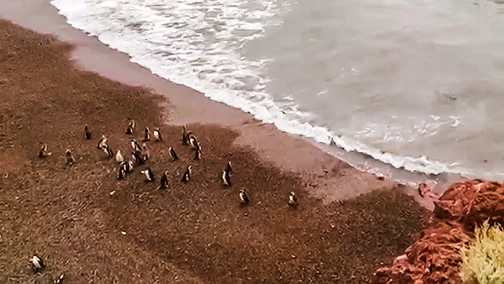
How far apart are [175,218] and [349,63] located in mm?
2591

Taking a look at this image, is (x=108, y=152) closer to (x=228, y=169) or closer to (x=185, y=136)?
(x=185, y=136)

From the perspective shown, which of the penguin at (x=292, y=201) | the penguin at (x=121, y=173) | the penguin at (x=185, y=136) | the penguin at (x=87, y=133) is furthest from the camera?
the penguin at (x=87, y=133)

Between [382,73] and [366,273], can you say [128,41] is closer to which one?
[382,73]

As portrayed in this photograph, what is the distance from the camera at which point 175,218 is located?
142 inches

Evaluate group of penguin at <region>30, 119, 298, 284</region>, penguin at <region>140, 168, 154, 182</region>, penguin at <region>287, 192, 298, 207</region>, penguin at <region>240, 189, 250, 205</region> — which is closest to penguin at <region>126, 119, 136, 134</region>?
group of penguin at <region>30, 119, 298, 284</region>

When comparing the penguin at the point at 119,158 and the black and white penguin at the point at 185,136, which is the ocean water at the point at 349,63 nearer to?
the black and white penguin at the point at 185,136

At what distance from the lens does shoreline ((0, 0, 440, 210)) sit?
3.86 meters

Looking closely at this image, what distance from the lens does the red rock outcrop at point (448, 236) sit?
2.12 m

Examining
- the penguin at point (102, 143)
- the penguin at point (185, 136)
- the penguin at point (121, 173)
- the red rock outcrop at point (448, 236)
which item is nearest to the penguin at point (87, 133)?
the penguin at point (102, 143)

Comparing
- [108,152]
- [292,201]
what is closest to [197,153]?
[108,152]

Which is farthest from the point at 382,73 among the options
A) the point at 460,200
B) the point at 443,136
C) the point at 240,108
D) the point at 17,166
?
the point at 17,166

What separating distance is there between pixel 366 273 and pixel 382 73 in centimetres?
255

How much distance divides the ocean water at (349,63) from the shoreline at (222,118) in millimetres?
133

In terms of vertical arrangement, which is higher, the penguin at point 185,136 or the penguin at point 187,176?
the penguin at point 185,136
